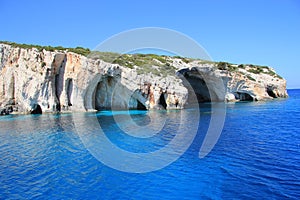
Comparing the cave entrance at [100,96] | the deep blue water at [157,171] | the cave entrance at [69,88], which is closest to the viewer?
the deep blue water at [157,171]

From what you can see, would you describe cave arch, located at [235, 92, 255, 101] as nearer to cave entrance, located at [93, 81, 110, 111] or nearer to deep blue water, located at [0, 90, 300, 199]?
cave entrance, located at [93, 81, 110, 111]

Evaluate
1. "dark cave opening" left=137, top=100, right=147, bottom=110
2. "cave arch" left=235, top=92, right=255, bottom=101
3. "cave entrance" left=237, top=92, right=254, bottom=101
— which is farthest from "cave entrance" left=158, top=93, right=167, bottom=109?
"cave entrance" left=237, top=92, right=254, bottom=101

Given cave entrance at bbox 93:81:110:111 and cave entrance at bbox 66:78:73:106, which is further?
cave entrance at bbox 93:81:110:111

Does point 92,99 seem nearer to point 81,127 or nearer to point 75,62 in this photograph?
point 75,62

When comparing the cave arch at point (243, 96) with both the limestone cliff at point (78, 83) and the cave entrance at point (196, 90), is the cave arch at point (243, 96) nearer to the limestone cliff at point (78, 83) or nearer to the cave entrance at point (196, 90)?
the cave entrance at point (196, 90)

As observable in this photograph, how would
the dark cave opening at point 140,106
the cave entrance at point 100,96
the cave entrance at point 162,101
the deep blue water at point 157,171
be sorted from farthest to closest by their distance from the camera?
the dark cave opening at point 140,106 → the cave entrance at point 162,101 → the cave entrance at point 100,96 → the deep blue water at point 157,171

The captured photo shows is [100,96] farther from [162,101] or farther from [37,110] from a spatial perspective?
[162,101]

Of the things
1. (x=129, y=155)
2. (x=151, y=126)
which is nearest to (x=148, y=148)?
(x=129, y=155)

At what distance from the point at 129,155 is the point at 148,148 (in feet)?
6.12

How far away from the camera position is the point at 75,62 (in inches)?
1470

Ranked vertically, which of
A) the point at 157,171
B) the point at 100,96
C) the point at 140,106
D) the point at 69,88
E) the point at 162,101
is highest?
the point at 69,88

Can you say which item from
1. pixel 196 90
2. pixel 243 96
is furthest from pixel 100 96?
pixel 243 96

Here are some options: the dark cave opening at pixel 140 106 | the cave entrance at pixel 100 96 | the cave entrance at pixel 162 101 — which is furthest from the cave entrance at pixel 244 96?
the cave entrance at pixel 100 96

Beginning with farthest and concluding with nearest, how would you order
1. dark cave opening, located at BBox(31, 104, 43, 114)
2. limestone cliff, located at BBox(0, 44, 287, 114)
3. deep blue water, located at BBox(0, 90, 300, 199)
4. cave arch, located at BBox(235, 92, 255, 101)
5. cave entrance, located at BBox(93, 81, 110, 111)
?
cave arch, located at BBox(235, 92, 255, 101)
cave entrance, located at BBox(93, 81, 110, 111)
dark cave opening, located at BBox(31, 104, 43, 114)
limestone cliff, located at BBox(0, 44, 287, 114)
deep blue water, located at BBox(0, 90, 300, 199)
